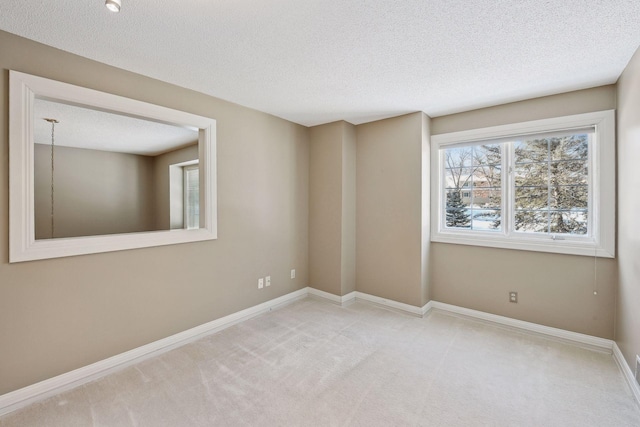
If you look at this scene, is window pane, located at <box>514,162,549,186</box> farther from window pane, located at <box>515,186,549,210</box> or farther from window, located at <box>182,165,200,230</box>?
window, located at <box>182,165,200,230</box>

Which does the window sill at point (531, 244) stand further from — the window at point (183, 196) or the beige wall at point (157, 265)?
the window at point (183, 196)

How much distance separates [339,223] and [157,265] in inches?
81.9

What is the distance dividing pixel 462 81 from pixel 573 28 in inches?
31.7

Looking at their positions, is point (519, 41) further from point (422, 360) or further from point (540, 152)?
point (422, 360)

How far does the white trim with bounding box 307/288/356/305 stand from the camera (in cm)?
364

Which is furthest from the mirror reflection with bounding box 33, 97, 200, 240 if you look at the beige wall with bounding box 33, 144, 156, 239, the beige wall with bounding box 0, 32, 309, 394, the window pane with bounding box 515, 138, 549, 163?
the window pane with bounding box 515, 138, 549, 163

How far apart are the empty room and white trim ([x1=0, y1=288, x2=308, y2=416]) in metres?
0.01

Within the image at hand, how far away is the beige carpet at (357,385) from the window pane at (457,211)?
3.98 feet

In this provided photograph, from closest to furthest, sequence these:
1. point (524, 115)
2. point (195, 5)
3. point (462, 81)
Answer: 1. point (195, 5)
2. point (462, 81)
3. point (524, 115)

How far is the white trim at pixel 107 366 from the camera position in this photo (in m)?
1.81

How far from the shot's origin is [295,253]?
3838mm

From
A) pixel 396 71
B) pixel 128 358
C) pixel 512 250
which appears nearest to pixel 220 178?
pixel 128 358

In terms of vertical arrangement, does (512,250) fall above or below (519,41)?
below

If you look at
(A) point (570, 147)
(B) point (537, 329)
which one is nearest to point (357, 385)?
(B) point (537, 329)
